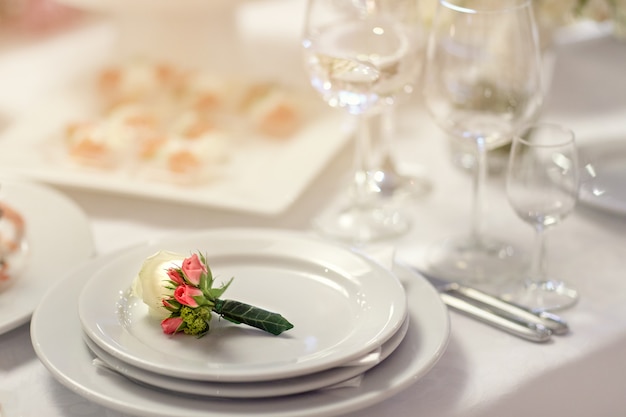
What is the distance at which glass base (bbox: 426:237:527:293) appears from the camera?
4.07 ft

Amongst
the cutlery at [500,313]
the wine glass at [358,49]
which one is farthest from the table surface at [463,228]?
the wine glass at [358,49]

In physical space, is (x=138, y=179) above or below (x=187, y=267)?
below

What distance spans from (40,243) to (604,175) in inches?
31.8

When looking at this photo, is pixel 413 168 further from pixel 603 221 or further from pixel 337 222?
pixel 603 221

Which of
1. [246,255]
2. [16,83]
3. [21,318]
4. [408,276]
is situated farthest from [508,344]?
[16,83]

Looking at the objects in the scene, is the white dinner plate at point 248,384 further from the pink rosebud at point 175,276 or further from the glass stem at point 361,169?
the glass stem at point 361,169

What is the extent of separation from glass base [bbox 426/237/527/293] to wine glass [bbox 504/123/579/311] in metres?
0.04

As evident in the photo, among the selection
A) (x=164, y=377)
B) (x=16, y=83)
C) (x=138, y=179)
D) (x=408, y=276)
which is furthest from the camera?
(x=16, y=83)

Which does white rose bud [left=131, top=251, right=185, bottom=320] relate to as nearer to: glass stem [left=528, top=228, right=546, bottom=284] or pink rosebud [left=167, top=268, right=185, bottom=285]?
pink rosebud [left=167, top=268, right=185, bottom=285]

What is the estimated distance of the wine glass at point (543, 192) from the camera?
111 cm

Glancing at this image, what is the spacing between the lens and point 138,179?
1525 millimetres

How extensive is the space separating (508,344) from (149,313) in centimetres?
40

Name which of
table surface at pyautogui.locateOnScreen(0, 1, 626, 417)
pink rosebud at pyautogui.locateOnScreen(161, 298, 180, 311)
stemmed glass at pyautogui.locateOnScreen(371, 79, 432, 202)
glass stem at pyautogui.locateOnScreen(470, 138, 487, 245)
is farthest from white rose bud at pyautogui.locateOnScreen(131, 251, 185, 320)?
stemmed glass at pyautogui.locateOnScreen(371, 79, 432, 202)

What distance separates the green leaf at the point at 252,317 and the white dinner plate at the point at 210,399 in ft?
0.30
